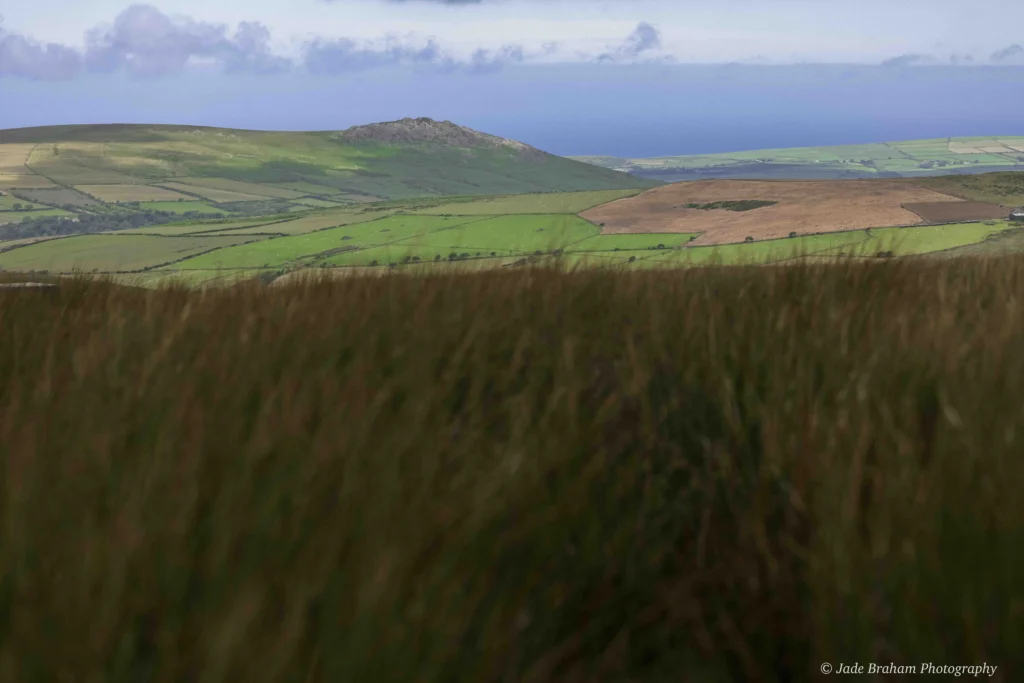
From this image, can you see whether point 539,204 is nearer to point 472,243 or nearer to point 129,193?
point 472,243

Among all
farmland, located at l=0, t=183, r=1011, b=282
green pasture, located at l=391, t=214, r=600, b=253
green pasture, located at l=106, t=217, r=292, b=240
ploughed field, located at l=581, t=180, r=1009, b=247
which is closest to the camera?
farmland, located at l=0, t=183, r=1011, b=282

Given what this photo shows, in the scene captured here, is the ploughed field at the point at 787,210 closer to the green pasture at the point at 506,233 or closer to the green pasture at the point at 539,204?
the green pasture at the point at 506,233

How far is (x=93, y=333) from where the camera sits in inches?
150

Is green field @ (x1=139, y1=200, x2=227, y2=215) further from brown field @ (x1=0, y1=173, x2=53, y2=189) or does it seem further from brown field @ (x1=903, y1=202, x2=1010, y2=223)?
brown field @ (x1=903, y1=202, x2=1010, y2=223)

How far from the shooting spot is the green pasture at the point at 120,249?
264 feet

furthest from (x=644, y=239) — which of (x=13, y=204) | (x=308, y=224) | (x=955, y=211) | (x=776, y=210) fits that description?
(x=13, y=204)

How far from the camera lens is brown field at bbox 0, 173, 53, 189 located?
7219 inches

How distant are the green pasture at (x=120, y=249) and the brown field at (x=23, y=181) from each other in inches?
3707

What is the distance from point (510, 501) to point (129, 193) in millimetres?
201449

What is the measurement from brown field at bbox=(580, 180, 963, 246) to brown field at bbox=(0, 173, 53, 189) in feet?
533

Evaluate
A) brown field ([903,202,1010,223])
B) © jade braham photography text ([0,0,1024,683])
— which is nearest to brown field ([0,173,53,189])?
brown field ([903,202,1010,223])

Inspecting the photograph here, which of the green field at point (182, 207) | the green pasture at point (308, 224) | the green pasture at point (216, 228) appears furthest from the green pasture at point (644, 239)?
the green field at point (182, 207)

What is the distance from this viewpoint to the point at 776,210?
4788 cm

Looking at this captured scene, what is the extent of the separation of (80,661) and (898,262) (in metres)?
5.01
